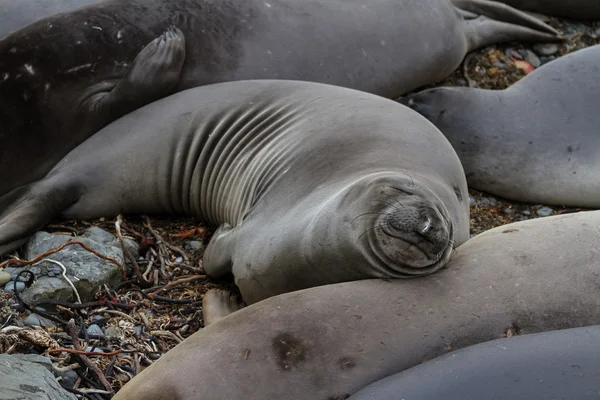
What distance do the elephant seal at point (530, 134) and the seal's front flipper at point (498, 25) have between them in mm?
664

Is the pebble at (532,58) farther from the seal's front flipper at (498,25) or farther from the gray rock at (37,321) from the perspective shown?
the gray rock at (37,321)

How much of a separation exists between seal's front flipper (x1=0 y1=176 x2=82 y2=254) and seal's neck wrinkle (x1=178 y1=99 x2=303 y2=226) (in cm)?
47

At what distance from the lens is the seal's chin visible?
118 inches

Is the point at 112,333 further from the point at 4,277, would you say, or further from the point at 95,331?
the point at 4,277

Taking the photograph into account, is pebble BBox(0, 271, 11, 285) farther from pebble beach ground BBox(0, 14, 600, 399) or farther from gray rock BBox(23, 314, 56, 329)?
gray rock BBox(23, 314, 56, 329)

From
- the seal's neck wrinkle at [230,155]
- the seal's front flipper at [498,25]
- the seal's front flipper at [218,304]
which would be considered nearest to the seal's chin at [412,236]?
the seal's front flipper at [218,304]

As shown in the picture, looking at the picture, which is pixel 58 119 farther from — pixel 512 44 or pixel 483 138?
pixel 512 44

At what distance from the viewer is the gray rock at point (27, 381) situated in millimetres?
2570

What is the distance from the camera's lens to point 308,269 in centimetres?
332

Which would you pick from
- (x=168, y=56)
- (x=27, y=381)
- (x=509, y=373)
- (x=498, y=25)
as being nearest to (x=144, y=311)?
(x=27, y=381)

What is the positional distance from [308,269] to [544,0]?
3720mm

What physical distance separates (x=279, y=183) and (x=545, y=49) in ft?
9.43

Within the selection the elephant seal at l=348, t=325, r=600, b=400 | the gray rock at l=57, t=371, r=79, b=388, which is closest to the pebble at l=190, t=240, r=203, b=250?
the gray rock at l=57, t=371, r=79, b=388

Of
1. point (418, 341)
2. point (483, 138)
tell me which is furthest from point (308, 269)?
point (483, 138)
